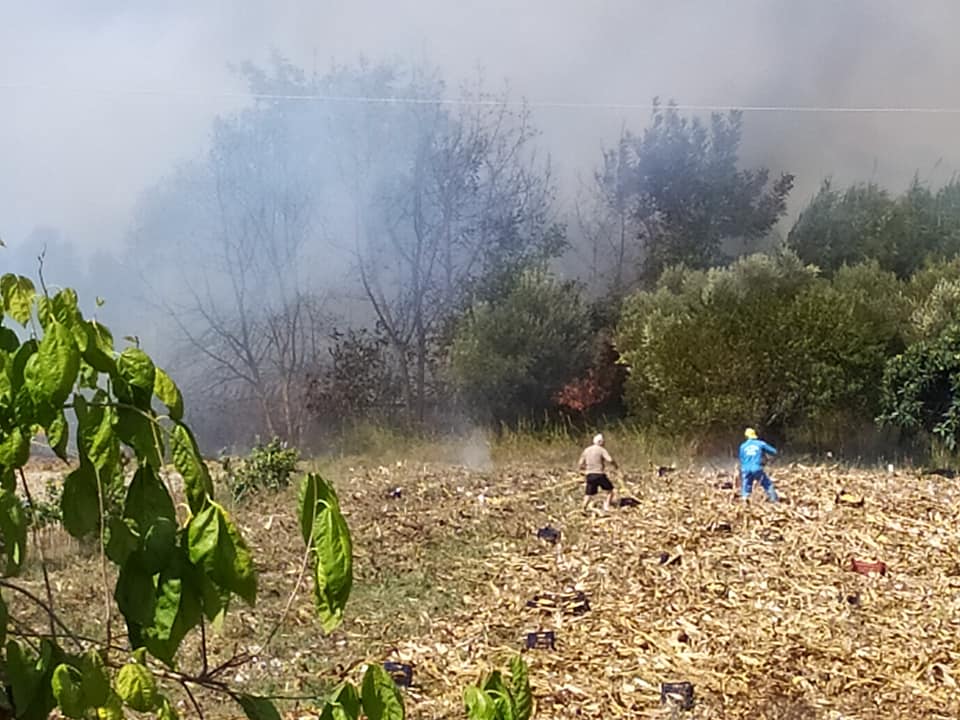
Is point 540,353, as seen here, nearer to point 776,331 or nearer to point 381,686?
point 776,331

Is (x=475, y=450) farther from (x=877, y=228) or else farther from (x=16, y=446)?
(x=16, y=446)

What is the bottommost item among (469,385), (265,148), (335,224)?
(469,385)

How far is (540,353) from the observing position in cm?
943

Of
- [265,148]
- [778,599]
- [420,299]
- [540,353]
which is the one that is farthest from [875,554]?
[265,148]

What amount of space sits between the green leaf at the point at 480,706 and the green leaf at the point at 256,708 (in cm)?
15

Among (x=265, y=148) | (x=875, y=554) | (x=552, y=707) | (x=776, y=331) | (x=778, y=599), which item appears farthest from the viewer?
(x=265, y=148)

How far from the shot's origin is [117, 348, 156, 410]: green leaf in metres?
0.72

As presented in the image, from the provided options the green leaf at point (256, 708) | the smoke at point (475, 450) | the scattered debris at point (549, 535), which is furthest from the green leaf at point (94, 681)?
the smoke at point (475, 450)

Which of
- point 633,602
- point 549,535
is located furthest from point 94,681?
point 549,535

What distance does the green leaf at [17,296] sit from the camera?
83 centimetres

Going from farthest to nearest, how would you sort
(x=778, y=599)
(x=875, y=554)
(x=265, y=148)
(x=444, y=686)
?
1. (x=265, y=148)
2. (x=875, y=554)
3. (x=778, y=599)
4. (x=444, y=686)

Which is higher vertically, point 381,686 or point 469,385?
point 381,686

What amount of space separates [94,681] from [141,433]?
0.53 feet

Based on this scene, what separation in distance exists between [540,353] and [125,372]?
8.74 meters
